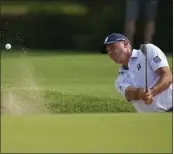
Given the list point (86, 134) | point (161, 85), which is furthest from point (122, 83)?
point (86, 134)

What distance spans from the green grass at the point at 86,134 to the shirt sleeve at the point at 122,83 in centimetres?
18

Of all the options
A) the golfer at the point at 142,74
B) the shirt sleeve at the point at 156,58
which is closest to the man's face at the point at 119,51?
the golfer at the point at 142,74

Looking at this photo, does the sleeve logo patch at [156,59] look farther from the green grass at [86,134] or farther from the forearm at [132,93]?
the green grass at [86,134]

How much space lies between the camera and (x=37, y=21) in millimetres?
2600

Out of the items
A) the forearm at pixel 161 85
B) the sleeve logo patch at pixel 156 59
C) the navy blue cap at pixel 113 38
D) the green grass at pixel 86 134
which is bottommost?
the green grass at pixel 86 134

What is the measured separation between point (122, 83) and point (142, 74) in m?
0.12

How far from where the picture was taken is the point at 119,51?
8.34 ft

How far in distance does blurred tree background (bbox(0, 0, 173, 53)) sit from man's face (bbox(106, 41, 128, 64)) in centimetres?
6

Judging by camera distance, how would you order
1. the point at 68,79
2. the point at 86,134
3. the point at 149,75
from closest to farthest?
the point at 86,134, the point at 149,75, the point at 68,79

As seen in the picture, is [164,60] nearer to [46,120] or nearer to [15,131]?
[46,120]

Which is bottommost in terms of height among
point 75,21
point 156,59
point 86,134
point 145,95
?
point 86,134

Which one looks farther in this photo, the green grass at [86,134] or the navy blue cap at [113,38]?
the navy blue cap at [113,38]

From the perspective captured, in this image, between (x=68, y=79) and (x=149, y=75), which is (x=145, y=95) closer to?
(x=149, y=75)

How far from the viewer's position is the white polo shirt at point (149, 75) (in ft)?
8.23
